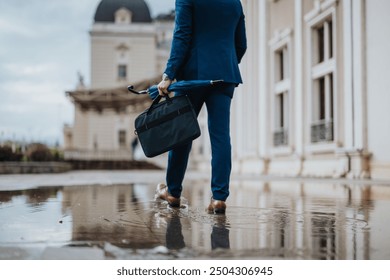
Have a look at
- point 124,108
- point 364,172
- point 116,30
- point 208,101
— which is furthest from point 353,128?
point 116,30

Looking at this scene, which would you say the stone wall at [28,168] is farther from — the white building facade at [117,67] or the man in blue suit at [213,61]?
the white building facade at [117,67]

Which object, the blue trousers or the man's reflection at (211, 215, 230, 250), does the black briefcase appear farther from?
the man's reflection at (211, 215, 230, 250)

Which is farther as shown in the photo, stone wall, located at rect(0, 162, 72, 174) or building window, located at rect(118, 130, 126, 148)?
building window, located at rect(118, 130, 126, 148)

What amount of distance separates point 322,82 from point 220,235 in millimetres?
9211

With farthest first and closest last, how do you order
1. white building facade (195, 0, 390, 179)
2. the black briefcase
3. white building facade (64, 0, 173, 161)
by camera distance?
white building facade (64, 0, 173, 161)
white building facade (195, 0, 390, 179)
the black briefcase

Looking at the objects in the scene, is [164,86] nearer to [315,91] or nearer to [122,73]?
[315,91]

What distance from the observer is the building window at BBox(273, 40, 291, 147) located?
1254cm

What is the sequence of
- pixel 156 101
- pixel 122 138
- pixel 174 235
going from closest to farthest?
pixel 174 235 < pixel 156 101 < pixel 122 138

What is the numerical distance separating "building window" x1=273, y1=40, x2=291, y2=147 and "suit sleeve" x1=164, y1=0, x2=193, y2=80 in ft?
31.0

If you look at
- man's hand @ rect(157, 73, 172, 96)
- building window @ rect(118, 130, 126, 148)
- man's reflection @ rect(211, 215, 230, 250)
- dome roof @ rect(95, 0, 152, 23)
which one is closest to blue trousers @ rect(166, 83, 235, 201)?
man's hand @ rect(157, 73, 172, 96)

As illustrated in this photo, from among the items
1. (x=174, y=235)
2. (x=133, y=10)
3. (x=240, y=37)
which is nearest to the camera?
(x=174, y=235)

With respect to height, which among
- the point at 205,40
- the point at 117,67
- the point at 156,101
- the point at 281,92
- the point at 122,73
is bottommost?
the point at 156,101

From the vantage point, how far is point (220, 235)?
233cm

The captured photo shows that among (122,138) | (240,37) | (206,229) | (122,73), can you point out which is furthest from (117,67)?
(206,229)
